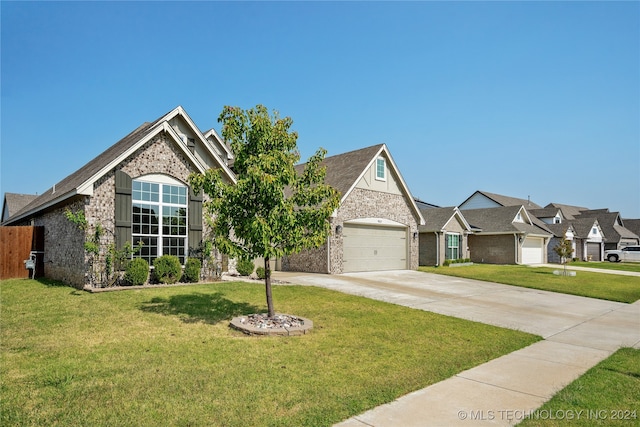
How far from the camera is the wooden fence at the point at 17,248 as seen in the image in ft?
53.0

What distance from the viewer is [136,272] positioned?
1288 cm

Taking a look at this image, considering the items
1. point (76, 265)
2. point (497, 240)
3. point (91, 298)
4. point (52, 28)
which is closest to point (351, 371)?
point (91, 298)

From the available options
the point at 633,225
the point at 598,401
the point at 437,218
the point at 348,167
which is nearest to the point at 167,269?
the point at 598,401

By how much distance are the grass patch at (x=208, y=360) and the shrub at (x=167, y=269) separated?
2.32m

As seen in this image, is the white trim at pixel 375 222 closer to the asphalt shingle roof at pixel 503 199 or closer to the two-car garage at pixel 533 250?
the two-car garage at pixel 533 250

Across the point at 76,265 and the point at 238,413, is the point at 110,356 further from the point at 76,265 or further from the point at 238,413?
the point at 76,265

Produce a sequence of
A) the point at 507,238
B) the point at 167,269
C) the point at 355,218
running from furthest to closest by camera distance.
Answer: the point at 507,238
the point at 355,218
the point at 167,269

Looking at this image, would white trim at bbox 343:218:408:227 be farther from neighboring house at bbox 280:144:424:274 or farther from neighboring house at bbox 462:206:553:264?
neighboring house at bbox 462:206:553:264

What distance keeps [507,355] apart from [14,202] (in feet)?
139

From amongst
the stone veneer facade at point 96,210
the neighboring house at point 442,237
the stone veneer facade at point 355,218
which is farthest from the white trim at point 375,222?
the stone veneer facade at point 96,210

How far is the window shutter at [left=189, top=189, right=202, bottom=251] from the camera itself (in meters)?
14.7

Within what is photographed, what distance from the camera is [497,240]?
35062mm

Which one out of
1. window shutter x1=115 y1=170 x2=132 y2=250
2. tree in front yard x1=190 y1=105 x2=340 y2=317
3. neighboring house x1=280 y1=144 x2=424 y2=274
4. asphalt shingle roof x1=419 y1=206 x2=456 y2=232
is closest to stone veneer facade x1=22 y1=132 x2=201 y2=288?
window shutter x1=115 y1=170 x2=132 y2=250

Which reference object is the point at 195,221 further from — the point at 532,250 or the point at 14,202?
the point at 532,250
